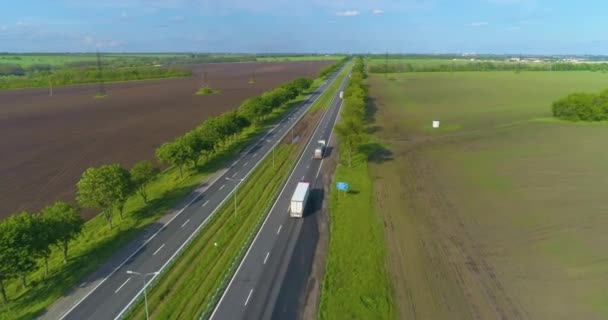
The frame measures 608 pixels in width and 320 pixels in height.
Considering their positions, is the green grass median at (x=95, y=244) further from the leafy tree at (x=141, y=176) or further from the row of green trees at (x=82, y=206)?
the leafy tree at (x=141, y=176)

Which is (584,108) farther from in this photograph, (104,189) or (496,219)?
(104,189)

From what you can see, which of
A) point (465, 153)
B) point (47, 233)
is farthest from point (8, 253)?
point (465, 153)

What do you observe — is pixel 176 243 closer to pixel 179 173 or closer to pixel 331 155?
pixel 179 173

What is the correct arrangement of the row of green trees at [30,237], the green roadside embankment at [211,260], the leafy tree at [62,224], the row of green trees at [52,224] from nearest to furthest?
the green roadside embankment at [211,260] < the row of green trees at [30,237] < the row of green trees at [52,224] < the leafy tree at [62,224]

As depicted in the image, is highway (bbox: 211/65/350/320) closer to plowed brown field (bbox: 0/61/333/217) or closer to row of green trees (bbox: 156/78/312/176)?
row of green trees (bbox: 156/78/312/176)

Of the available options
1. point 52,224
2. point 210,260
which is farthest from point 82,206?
point 210,260

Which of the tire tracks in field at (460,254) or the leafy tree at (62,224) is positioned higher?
the leafy tree at (62,224)

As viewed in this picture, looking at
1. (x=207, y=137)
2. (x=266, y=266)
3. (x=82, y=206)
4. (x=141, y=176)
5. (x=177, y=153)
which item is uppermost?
(x=207, y=137)

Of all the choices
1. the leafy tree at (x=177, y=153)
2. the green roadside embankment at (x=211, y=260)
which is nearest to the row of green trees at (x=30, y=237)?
the green roadside embankment at (x=211, y=260)
